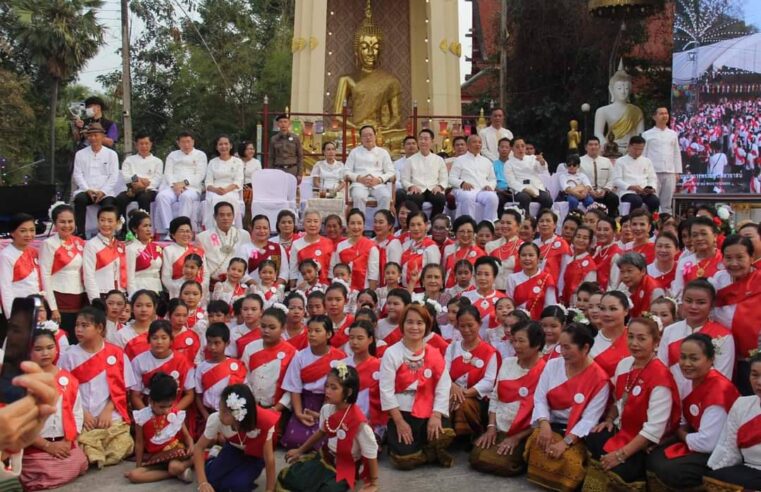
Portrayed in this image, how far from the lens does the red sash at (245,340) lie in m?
6.51

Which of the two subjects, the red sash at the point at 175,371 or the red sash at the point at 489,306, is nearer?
the red sash at the point at 175,371

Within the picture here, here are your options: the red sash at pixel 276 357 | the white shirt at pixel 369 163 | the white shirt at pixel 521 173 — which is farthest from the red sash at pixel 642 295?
the white shirt at pixel 369 163

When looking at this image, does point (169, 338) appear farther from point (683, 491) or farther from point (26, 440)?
point (26, 440)

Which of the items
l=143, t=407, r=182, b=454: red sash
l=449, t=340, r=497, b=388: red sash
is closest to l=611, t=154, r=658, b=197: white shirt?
l=449, t=340, r=497, b=388: red sash

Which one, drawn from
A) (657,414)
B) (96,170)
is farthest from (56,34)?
(657,414)

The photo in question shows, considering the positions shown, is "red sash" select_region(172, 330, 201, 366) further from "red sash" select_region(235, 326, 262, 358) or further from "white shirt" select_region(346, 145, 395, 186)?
"white shirt" select_region(346, 145, 395, 186)

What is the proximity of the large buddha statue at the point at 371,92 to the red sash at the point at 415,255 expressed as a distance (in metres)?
6.78

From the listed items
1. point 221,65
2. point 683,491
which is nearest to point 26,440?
point 683,491

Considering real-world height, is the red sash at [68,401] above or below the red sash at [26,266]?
below

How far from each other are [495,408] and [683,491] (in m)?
1.37

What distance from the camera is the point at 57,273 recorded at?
24.6 ft

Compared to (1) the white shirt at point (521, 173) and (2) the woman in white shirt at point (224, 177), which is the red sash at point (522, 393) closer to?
(2) the woman in white shirt at point (224, 177)

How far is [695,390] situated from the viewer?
4.96 m

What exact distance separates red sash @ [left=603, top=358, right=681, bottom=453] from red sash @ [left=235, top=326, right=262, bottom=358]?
2626 mm
